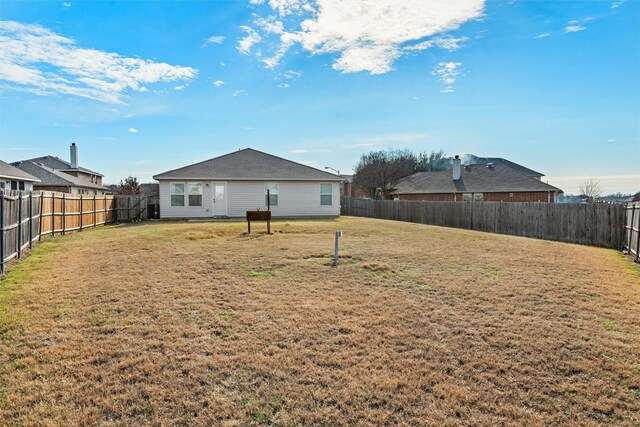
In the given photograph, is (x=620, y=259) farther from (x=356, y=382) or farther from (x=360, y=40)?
(x=360, y=40)

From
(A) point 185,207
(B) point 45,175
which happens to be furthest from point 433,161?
(B) point 45,175

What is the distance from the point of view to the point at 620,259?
406 inches

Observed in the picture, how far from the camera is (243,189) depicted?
73.5 ft

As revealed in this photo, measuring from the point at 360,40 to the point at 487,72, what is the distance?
5.25m

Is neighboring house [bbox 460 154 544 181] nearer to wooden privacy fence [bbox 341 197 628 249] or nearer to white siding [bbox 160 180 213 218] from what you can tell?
wooden privacy fence [bbox 341 197 628 249]

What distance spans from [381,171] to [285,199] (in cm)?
2236

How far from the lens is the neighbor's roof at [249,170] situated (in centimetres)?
2178

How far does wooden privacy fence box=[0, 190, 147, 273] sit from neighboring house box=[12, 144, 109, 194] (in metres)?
9.06

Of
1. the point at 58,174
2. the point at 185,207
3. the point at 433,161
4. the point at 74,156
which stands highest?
the point at 433,161

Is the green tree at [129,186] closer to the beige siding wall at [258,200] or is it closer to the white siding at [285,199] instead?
the beige siding wall at [258,200]

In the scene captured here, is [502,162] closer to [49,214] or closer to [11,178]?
[49,214]

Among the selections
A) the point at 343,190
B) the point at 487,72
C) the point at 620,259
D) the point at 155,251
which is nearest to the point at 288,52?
the point at 487,72

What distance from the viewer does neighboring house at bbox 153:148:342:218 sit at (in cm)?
2158

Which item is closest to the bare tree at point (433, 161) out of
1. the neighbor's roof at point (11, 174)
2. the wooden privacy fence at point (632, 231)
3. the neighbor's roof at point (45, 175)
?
the wooden privacy fence at point (632, 231)
